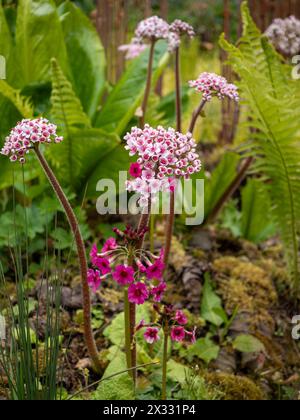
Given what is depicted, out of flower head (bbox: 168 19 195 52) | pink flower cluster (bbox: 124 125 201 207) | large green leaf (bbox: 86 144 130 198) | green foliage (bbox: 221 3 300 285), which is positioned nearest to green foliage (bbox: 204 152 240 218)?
green foliage (bbox: 221 3 300 285)

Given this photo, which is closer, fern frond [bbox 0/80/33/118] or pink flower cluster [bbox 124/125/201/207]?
pink flower cluster [bbox 124/125/201/207]

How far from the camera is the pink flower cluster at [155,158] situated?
1113mm

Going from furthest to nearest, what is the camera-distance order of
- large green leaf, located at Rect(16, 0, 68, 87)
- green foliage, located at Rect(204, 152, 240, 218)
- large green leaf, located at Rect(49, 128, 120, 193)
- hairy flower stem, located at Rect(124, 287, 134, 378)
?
green foliage, located at Rect(204, 152, 240, 218)
large green leaf, located at Rect(16, 0, 68, 87)
large green leaf, located at Rect(49, 128, 120, 193)
hairy flower stem, located at Rect(124, 287, 134, 378)

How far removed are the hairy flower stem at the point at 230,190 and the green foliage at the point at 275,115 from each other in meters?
0.19

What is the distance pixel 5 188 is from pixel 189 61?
2.60 m

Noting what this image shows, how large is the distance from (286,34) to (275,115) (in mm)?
651

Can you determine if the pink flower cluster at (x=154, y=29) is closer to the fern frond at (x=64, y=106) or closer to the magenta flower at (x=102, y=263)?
the fern frond at (x=64, y=106)

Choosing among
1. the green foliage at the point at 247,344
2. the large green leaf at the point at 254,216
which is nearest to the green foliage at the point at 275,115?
the large green leaf at the point at 254,216

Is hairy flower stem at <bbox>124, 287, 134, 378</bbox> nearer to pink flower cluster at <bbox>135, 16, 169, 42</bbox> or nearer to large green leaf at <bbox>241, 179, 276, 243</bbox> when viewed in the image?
pink flower cluster at <bbox>135, 16, 169, 42</bbox>

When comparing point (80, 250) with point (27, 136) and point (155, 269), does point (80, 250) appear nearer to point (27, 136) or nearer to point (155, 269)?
point (155, 269)

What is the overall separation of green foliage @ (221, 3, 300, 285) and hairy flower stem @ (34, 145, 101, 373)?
0.75 metres

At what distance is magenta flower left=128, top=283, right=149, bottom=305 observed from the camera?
1.21 meters

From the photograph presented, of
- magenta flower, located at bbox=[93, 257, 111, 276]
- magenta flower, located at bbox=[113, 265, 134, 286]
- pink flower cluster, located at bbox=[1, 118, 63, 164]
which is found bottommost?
magenta flower, located at bbox=[113, 265, 134, 286]

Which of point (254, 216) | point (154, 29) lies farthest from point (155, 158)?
point (254, 216)
